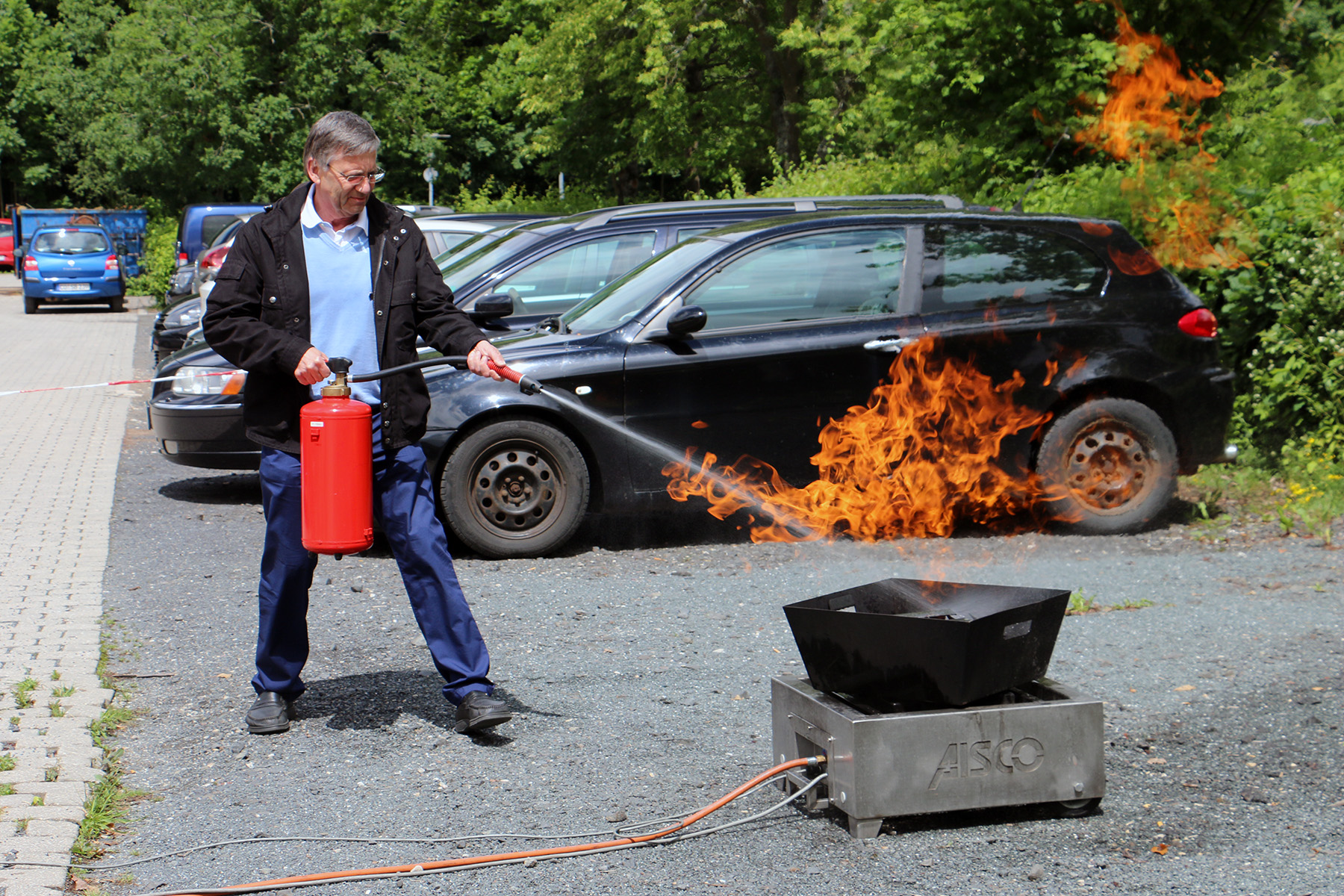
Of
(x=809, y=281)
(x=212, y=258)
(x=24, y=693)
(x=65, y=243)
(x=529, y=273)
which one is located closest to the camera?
(x=24, y=693)

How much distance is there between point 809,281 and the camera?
24.3 feet

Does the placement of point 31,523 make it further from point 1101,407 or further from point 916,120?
point 916,120

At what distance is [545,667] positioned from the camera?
17.5ft

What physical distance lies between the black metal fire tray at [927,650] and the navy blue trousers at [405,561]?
1188 mm

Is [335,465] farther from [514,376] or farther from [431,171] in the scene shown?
[431,171]

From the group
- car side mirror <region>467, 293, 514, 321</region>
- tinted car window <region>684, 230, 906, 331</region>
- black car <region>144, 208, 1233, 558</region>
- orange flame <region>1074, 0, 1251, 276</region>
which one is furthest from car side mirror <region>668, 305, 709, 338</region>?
orange flame <region>1074, 0, 1251, 276</region>

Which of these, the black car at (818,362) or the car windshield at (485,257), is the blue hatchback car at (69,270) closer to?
the car windshield at (485,257)

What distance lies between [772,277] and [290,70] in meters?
38.1

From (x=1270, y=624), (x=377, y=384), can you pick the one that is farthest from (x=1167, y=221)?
(x=377, y=384)

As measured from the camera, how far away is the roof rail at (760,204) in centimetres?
925

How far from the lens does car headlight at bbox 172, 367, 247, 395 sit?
331 inches

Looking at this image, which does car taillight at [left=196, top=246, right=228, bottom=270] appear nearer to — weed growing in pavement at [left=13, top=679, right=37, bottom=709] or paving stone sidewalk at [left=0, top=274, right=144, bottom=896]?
paving stone sidewalk at [left=0, top=274, right=144, bottom=896]

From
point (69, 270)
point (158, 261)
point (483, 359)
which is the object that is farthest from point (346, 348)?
point (158, 261)

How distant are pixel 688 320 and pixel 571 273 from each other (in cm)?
228
